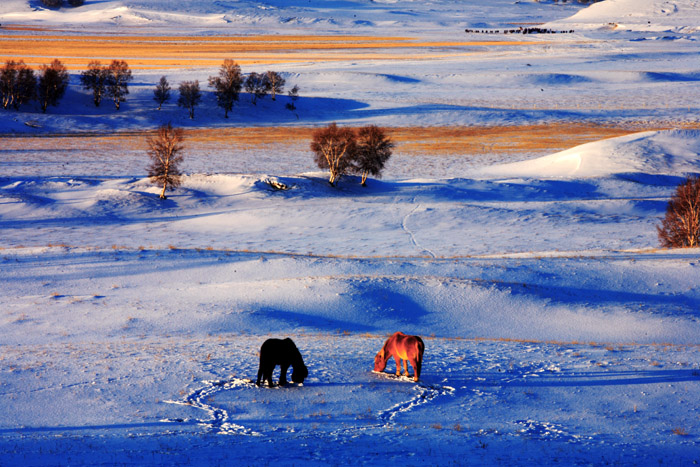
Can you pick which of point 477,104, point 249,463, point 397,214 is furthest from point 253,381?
point 477,104

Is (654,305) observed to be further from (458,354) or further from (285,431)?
(285,431)

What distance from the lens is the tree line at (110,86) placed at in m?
71.9

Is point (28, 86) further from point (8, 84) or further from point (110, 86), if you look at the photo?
point (110, 86)

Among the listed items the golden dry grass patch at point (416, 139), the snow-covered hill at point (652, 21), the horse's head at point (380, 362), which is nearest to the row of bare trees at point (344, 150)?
the golden dry grass patch at point (416, 139)

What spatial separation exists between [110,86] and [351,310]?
69.8m

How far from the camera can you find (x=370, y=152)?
146ft

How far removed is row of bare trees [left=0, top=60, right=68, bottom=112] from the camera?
7050cm

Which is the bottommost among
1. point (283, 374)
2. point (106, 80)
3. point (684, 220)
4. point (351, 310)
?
point (351, 310)

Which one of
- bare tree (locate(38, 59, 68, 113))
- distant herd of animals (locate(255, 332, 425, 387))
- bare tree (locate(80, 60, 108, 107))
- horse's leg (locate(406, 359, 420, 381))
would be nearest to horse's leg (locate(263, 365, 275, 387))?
distant herd of animals (locate(255, 332, 425, 387))

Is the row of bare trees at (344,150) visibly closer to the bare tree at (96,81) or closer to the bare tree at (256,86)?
the bare tree at (96,81)

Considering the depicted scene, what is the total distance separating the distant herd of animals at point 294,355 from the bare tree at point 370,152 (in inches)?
1300

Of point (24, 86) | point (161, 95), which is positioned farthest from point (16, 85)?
point (161, 95)

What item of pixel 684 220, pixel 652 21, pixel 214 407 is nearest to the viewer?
pixel 214 407

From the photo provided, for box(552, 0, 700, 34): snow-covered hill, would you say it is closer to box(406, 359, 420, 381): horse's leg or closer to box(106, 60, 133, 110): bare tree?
box(106, 60, 133, 110): bare tree
